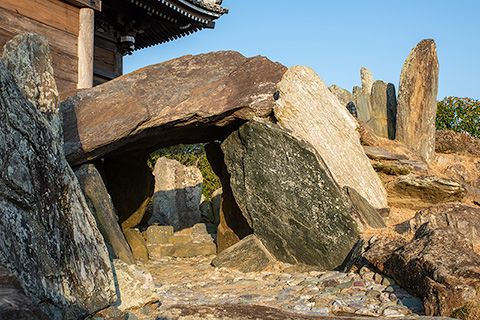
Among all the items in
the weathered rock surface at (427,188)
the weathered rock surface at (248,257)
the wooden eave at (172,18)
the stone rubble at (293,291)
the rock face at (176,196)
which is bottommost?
the stone rubble at (293,291)

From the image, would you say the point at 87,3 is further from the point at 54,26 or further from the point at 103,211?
the point at 103,211

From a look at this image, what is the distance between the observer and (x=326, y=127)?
7629 mm

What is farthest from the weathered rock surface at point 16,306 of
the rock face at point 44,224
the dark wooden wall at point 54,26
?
A: the dark wooden wall at point 54,26

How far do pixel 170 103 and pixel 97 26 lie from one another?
4.87 meters

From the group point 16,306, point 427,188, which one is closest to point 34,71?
point 16,306

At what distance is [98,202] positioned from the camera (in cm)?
589

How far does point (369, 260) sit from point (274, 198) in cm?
185

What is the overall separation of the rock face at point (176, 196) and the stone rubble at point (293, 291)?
Answer: 446 centimetres

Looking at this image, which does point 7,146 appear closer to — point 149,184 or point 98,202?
point 98,202

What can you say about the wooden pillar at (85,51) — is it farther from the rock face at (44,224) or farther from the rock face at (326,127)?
the rock face at (44,224)

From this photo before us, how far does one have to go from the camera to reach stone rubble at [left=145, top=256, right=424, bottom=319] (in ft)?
15.0

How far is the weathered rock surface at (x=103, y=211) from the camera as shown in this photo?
585cm

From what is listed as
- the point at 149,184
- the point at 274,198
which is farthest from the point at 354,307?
the point at 149,184

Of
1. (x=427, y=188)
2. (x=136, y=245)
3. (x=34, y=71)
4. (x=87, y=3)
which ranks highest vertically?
(x=87, y=3)
